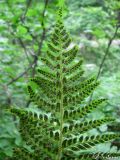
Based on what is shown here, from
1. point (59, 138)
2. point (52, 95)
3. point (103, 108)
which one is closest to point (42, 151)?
point (59, 138)

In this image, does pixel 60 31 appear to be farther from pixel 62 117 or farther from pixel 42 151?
pixel 42 151

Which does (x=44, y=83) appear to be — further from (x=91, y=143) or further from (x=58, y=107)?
(x=91, y=143)

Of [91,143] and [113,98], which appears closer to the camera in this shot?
[91,143]

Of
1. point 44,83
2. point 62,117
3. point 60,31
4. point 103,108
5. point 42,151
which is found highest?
point 60,31

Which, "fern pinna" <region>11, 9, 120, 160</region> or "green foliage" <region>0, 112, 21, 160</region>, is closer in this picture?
"fern pinna" <region>11, 9, 120, 160</region>

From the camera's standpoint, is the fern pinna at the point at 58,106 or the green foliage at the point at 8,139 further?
the green foliage at the point at 8,139

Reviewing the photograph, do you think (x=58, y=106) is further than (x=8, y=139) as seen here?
No

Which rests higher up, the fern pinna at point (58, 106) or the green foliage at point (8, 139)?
the fern pinna at point (58, 106)

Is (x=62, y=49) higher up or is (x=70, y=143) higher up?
(x=62, y=49)

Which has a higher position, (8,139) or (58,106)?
(58,106)

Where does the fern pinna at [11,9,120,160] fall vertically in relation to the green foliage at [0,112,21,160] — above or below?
above
